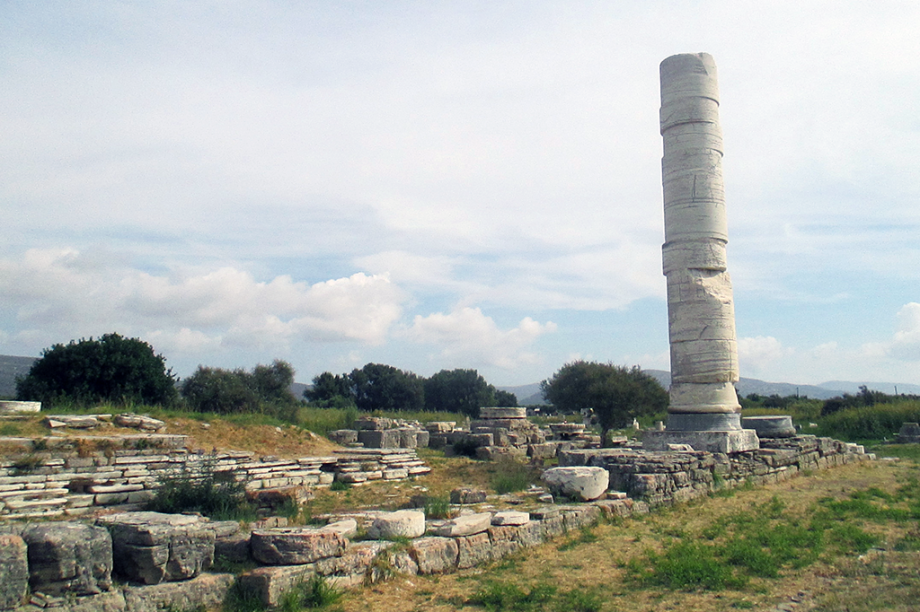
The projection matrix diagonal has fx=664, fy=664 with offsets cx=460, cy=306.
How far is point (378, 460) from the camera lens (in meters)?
14.4

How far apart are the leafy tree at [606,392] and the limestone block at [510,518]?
46.9 ft

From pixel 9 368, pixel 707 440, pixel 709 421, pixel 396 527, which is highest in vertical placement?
pixel 9 368

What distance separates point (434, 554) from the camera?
6.42m

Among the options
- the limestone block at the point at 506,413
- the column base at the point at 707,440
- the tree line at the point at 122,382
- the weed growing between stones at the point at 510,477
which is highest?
the tree line at the point at 122,382

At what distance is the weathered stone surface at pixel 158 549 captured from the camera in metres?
4.94

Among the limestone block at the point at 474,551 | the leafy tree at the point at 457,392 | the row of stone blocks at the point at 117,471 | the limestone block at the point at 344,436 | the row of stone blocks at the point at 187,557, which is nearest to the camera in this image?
the row of stone blocks at the point at 187,557

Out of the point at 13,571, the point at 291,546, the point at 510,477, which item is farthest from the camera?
the point at 510,477

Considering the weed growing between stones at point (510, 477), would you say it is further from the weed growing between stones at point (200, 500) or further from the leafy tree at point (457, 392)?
the leafy tree at point (457, 392)

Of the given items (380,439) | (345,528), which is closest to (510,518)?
(345,528)

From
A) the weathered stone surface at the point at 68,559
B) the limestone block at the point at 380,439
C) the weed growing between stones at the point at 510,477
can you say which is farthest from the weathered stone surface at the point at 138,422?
the weathered stone surface at the point at 68,559

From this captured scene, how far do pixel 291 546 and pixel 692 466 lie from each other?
309 inches

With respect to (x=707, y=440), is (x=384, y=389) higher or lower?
higher

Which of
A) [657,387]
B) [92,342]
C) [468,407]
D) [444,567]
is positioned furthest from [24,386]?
[468,407]

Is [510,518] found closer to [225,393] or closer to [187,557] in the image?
[187,557]
